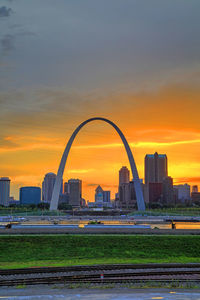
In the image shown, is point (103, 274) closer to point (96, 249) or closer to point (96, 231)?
point (96, 249)

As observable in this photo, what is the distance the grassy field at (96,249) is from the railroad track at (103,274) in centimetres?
340

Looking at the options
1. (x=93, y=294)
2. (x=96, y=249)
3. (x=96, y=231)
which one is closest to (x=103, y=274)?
Answer: (x=93, y=294)

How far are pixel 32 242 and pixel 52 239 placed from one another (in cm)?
195

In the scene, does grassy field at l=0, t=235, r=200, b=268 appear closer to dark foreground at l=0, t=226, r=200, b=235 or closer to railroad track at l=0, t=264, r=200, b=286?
dark foreground at l=0, t=226, r=200, b=235

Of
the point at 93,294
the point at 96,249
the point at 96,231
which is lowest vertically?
the point at 93,294

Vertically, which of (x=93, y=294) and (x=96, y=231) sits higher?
(x=96, y=231)

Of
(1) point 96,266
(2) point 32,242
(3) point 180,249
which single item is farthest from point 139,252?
(2) point 32,242

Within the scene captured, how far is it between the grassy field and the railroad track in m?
3.40

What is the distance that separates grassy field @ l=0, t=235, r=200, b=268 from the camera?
29.1 metres

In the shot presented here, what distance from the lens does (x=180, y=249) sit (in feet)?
107

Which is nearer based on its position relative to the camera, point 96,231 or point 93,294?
point 93,294

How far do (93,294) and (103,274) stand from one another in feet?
11.6

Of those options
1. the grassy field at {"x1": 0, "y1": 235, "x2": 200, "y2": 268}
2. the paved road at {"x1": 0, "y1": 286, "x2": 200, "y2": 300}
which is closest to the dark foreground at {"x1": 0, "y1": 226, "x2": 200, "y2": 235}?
the grassy field at {"x1": 0, "y1": 235, "x2": 200, "y2": 268}

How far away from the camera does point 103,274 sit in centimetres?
2138
